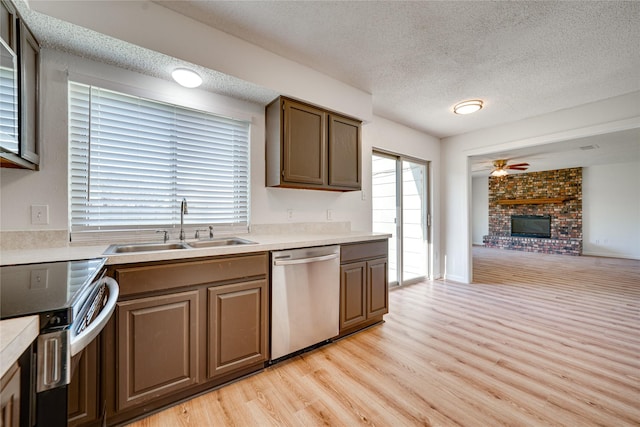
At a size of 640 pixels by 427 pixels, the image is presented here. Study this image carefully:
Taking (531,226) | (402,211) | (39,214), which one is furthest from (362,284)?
(531,226)

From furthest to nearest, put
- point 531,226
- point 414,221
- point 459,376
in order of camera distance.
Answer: point 531,226
point 414,221
point 459,376

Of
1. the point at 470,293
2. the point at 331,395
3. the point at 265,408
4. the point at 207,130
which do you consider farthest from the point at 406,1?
the point at 470,293

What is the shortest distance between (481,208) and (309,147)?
9059 mm

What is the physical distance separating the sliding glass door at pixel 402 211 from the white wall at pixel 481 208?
6.01 metres

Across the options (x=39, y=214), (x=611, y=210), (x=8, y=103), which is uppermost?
(x=8, y=103)

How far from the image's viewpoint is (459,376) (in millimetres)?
1924

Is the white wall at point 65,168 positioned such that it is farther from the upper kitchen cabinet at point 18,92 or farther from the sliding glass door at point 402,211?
the sliding glass door at point 402,211

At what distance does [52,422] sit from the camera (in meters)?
0.75

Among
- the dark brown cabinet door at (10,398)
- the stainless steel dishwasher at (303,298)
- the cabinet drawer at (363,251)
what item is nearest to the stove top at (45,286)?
the dark brown cabinet door at (10,398)

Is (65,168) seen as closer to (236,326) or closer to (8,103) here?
(8,103)

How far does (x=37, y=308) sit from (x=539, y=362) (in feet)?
9.68

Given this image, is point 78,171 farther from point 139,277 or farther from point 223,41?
point 223,41

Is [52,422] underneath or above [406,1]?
underneath

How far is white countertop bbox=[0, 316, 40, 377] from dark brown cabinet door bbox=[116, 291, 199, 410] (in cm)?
84
